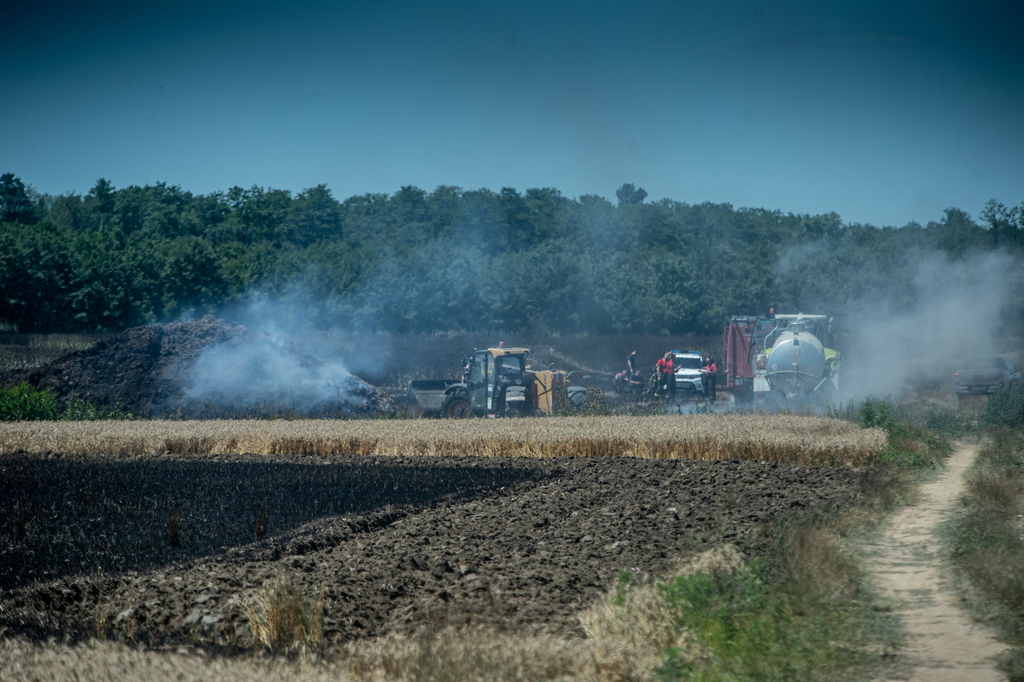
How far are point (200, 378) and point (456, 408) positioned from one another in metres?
9.32

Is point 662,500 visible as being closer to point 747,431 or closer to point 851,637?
point 851,637

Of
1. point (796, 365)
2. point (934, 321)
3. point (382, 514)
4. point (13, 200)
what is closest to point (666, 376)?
point (796, 365)

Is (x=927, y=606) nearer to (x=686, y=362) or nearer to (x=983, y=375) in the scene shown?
(x=686, y=362)

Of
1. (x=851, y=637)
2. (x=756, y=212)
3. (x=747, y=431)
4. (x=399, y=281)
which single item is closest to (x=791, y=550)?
(x=851, y=637)

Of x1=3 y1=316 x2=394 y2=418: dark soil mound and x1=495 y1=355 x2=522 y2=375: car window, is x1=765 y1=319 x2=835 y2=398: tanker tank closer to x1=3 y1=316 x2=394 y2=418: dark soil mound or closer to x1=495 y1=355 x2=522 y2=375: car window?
x1=495 y1=355 x2=522 y2=375: car window

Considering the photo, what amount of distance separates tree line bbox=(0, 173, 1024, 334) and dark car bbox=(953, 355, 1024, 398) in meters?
20.3

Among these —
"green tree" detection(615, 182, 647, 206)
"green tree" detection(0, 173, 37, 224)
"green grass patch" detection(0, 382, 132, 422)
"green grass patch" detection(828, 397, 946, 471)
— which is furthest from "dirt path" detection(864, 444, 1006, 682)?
"green tree" detection(615, 182, 647, 206)

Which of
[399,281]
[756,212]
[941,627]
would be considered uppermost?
[756,212]

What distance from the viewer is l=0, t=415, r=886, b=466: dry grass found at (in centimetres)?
1508

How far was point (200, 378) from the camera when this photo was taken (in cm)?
2872

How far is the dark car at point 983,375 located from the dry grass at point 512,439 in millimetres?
10906

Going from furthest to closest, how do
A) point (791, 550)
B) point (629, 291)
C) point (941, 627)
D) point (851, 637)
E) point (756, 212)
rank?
1. point (756, 212)
2. point (629, 291)
3. point (791, 550)
4. point (941, 627)
5. point (851, 637)

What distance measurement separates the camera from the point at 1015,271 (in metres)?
46.0

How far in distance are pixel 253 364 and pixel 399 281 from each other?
596 inches
